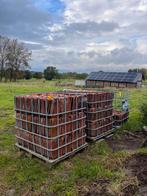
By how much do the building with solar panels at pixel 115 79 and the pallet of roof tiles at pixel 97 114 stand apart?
123ft

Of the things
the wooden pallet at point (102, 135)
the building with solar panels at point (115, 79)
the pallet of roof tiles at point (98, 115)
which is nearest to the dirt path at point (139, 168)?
the wooden pallet at point (102, 135)

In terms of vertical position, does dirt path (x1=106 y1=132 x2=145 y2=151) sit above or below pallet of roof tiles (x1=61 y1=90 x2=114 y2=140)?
below

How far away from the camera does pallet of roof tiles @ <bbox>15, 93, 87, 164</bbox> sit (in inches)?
216

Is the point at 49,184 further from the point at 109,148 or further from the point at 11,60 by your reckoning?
the point at 11,60

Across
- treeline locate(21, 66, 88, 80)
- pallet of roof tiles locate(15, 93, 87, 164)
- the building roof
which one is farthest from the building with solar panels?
pallet of roof tiles locate(15, 93, 87, 164)

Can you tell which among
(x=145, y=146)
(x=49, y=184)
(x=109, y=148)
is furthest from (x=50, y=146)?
(x=145, y=146)

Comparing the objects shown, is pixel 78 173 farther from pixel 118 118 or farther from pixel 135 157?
pixel 118 118

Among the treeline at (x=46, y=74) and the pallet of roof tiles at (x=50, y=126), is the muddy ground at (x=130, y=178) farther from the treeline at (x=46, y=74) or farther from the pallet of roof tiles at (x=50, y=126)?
the treeline at (x=46, y=74)

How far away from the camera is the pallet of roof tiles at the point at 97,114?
7.22 metres

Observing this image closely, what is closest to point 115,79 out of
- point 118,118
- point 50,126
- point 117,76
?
point 117,76

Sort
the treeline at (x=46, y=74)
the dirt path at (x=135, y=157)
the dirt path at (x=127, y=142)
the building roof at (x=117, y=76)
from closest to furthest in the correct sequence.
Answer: the dirt path at (x=135, y=157)
the dirt path at (x=127, y=142)
the building roof at (x=117, y=76)
the treeline at (x=46, y=74)

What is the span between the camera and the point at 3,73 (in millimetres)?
55469

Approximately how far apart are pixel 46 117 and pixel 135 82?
4062 centimetres

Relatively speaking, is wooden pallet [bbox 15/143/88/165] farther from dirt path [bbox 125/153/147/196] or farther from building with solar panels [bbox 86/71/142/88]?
building with solar panels [bbox 86/71/142/88]
